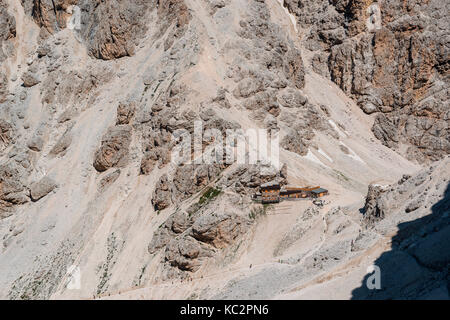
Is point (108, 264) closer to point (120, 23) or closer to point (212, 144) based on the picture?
point (212, 144)

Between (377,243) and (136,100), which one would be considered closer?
(377,243)

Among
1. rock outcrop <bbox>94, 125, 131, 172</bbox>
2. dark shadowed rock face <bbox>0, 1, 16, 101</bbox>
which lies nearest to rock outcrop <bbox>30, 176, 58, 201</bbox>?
rock outcrop <bbox>94, 125, 131, 172</bbox>

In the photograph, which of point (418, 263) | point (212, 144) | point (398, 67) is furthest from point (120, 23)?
point (418, 263)

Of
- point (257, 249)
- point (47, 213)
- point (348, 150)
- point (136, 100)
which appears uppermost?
point (136, 100)

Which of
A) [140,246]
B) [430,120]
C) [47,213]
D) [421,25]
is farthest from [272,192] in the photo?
[421,25]

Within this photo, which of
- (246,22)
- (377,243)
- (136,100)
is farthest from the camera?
(246,22)

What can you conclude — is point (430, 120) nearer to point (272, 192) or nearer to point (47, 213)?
point (272, 192)

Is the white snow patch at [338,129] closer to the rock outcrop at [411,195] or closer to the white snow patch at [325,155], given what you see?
→ the white snow patch at [325,155]
